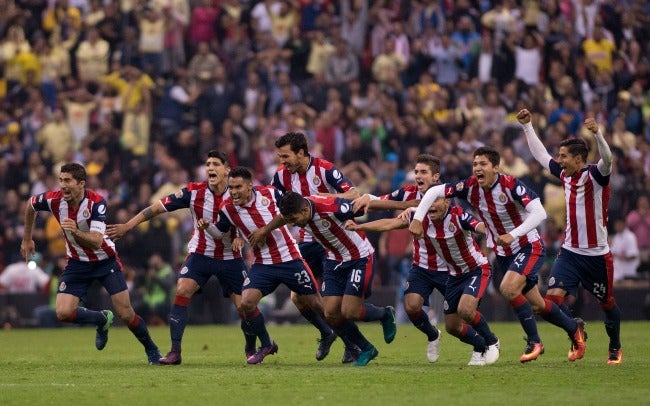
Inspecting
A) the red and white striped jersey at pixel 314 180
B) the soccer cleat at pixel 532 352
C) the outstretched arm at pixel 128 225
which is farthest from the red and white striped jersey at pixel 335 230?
the soccer cleat at pixel 532 352

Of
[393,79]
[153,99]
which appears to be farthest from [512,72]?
[153,99]

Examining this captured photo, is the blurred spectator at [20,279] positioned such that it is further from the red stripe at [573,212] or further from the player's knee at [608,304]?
the player's knee at [608,304]

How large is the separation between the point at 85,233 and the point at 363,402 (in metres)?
5.19

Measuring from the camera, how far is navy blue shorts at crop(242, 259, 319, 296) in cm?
1568

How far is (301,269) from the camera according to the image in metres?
15.8

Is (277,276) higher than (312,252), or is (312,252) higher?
(312,252)

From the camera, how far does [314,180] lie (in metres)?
16.3

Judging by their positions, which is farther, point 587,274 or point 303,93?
point 303,93

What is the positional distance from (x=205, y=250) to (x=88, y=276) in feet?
4.49

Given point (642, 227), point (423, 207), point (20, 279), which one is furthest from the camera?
point (20, 279)

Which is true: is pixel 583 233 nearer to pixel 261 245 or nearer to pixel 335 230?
pixel 335 230

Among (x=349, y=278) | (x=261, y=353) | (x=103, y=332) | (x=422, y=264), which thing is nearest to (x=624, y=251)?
(x=422, y=264)

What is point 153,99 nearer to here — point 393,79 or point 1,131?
point 1,131

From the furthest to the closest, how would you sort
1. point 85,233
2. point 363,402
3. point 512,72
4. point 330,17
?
point 330,17 → point 512,72 → point 85,233 → point 363,402
